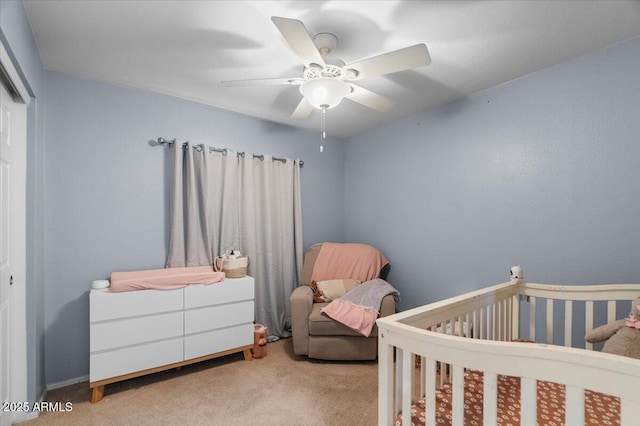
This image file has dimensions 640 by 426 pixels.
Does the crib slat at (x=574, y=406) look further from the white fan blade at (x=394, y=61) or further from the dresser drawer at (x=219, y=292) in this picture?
the dresser drawer at (x=219, y=292)

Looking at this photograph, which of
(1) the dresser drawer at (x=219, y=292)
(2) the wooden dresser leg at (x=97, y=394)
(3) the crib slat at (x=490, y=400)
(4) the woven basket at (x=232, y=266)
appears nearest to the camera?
(3) the crib slat at (x=490, y=400)

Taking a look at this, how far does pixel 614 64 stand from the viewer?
1892 millimetres

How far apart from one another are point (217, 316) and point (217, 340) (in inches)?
7.8

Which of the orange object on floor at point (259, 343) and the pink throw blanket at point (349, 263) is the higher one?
the pink throw blanket at point (349, 263)

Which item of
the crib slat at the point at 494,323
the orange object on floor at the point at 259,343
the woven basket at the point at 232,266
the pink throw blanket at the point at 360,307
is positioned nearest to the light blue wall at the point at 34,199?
the woven basket at the point at 232,266

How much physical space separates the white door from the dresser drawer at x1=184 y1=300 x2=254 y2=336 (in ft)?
3.03

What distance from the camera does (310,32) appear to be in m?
1.75

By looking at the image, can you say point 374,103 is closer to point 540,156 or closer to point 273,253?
point 540,156

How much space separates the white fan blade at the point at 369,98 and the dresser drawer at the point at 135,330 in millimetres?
2019

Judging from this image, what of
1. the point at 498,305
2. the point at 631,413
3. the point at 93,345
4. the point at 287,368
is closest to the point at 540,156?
the point at 498,305

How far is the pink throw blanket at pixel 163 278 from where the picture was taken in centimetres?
213

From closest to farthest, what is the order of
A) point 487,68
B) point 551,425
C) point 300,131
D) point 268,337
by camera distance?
1. point 551,425
2. point 487,68
3. point 268,337
4. point 300,131

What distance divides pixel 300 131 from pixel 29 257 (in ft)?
8.43

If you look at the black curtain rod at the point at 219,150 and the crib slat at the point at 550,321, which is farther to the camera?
the black curtain rod at the point at 219,150
